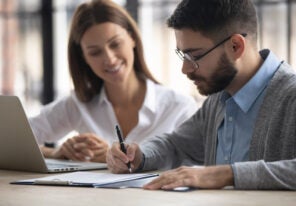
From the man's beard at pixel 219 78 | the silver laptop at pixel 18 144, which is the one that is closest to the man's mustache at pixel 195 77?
the man's beard at pixel 219 78

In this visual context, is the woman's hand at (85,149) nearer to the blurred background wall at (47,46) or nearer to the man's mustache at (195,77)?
the man's mustache at (195,77)

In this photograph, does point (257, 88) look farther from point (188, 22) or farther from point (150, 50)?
point (150, 50)

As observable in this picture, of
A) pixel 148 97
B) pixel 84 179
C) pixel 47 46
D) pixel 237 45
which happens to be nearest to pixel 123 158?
pixel 84 179

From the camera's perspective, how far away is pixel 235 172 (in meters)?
1.76

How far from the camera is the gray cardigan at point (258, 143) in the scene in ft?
5.75

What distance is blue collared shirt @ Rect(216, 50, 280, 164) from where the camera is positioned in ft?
7.20

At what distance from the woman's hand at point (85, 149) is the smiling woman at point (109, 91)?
345 millimetres

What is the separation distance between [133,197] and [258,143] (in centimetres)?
59

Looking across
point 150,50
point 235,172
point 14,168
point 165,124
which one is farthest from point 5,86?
point 235,172

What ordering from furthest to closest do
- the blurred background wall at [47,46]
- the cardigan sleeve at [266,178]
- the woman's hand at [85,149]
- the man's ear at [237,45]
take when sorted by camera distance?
the blurred background wall at [47,46] → the woman's hand at [85,149] → the man's ear at [237,45] → the cardigan sleeve at [266,178]

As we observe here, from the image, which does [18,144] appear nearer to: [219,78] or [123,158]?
[123,158]

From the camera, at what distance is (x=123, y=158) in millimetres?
2223

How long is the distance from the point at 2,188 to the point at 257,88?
88 cm

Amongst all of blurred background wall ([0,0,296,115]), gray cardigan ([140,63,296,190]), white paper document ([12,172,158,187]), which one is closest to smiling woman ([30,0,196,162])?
gray cardigan ([140,63,296,190])
